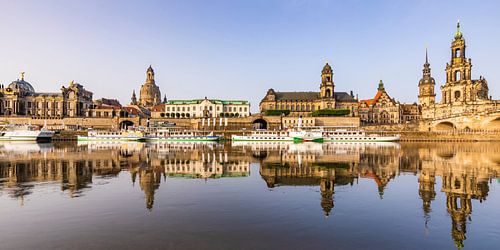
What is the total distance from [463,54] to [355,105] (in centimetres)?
3386

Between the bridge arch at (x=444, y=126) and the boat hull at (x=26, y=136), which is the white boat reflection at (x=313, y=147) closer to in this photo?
the bridge arch at (x=444, y=126)

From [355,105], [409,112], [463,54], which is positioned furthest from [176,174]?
[409,112]

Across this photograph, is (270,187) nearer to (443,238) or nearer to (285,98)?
(443,238)

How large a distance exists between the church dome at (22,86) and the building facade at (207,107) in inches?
1718

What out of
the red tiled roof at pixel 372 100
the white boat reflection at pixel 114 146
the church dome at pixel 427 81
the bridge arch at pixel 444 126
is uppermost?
the church dome at pixel 427 81

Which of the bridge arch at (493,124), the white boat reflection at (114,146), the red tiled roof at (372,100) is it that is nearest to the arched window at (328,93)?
the red tiled roof at (372,100)

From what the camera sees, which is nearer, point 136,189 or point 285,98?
point 136,189

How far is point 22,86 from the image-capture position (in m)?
101

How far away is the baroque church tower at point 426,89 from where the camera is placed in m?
110

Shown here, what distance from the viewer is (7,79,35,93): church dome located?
321 ft

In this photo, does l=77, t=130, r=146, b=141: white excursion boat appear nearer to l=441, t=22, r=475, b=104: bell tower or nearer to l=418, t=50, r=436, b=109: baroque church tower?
l=441, t=22, r=475, b=104: bell tower

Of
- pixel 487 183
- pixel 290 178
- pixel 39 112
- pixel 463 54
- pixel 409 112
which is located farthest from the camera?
pixel 409 112

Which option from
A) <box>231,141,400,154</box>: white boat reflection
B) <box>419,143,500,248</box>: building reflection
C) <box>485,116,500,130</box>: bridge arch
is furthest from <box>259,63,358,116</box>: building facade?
<box>419,143,500,248</box>: building reflection

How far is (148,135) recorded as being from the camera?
6712 cm
